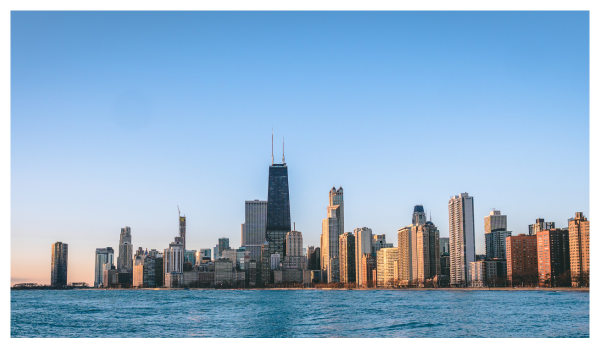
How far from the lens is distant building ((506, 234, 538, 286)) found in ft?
525

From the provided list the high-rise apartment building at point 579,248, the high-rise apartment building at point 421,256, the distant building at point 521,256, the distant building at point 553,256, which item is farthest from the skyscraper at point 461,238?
the high-rise apartment building at point 579,248

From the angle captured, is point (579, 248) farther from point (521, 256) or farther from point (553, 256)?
point (521, 256)

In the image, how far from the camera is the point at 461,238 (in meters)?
179

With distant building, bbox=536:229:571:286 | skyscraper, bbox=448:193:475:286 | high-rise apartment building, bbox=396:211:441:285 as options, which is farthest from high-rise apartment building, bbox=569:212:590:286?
high-rise apartment building, bbox=396:211:441:285

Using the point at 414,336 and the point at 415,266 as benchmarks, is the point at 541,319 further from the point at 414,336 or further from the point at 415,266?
the point at 415,266

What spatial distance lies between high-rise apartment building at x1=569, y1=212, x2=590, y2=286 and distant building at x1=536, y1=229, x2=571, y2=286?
4.30 metres

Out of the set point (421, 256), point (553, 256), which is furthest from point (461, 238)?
point (553, 256)

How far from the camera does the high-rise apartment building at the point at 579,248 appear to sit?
13762 centimetres

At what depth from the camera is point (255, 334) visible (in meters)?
40.7

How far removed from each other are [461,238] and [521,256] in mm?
21107

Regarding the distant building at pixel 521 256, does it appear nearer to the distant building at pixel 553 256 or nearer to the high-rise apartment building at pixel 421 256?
the distant building at pixel 553 256

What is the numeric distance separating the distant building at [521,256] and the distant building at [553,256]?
637 centimetres
